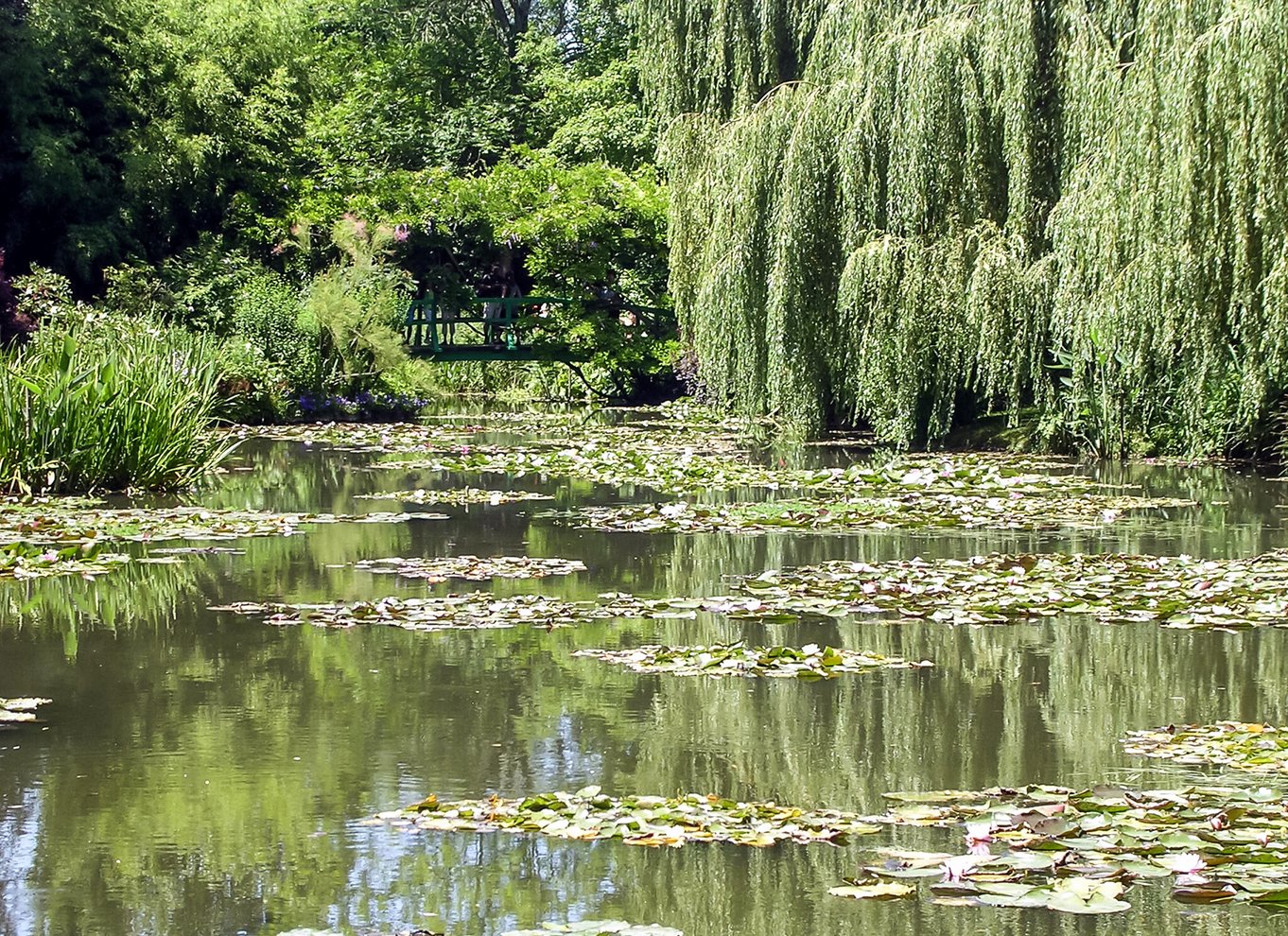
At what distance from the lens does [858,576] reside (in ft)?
26.1

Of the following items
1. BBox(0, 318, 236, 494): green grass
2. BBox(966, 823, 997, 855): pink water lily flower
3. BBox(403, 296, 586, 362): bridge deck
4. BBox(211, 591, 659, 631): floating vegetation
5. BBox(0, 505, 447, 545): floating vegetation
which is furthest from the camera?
BBox(403, 296, 586, 362): bridge deck

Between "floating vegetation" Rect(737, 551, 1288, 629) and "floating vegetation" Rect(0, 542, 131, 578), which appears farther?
"floating vegetation" Rect(0, 542, 131, 578)

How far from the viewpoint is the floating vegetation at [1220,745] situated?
459 cm

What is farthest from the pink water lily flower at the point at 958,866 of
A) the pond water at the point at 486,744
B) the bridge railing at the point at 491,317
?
the bridge railing at the point at 491,317

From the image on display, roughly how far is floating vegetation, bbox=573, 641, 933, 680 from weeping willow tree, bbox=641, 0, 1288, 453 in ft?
22.7

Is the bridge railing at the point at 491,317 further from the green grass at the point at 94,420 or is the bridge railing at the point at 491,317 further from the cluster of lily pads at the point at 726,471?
the green grass at the point at 94,420

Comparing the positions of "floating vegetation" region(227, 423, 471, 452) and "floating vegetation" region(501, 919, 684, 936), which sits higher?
"floating vegetation" region(227, 423, 471, 452)

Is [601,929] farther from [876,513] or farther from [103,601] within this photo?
[876,513]

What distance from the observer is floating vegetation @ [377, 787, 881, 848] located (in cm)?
401

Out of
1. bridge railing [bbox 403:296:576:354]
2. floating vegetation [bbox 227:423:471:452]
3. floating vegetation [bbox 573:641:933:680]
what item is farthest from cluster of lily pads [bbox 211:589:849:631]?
bridge railing [bbox 403:296:576:354]

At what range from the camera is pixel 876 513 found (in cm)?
1070

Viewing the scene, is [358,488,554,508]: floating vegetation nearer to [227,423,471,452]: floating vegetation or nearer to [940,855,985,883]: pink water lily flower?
[227,423,471,452]: floating vegetation

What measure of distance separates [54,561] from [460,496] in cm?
419

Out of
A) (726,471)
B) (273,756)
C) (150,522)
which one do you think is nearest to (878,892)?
(273,756)
